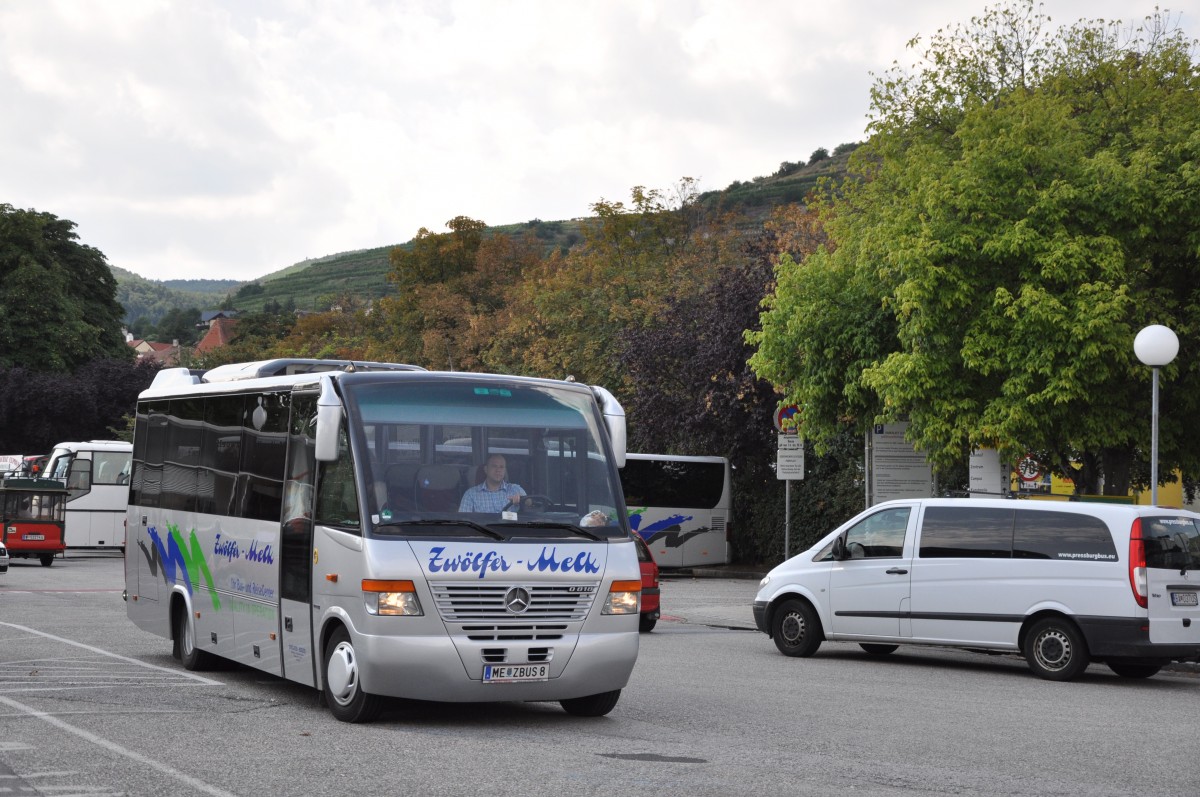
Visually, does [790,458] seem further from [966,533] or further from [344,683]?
[344,683]

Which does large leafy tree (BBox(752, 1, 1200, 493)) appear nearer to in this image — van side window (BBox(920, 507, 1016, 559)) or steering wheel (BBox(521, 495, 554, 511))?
van side window (BBox(920, 507, 1016, 559))

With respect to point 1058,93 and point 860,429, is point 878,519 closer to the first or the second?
point 860,429

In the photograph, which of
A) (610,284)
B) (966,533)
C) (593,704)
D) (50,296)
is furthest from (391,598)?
(50,296)

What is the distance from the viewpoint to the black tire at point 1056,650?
1490 centimetres

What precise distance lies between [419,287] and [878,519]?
66984 mm

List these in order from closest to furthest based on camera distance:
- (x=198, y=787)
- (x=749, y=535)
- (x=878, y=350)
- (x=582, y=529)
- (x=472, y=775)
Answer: (x=198, y=787) → (x=472, y=775) → (x=582, y=529) → (x=878, y=350) → (x=749, y=535)

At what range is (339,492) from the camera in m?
10.5

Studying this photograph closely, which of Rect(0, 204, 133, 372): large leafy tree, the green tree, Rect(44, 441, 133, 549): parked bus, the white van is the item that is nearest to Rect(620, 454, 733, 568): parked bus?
Rect(44, 441, 133, 549): parked bus

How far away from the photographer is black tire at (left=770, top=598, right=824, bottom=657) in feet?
55.8

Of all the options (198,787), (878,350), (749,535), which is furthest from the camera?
(749,535)

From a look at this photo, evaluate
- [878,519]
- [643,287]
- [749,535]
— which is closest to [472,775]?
[878,519]

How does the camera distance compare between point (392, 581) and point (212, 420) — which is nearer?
point (392, 581)

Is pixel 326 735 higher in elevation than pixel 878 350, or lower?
lower

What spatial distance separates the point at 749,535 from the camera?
36500mm
